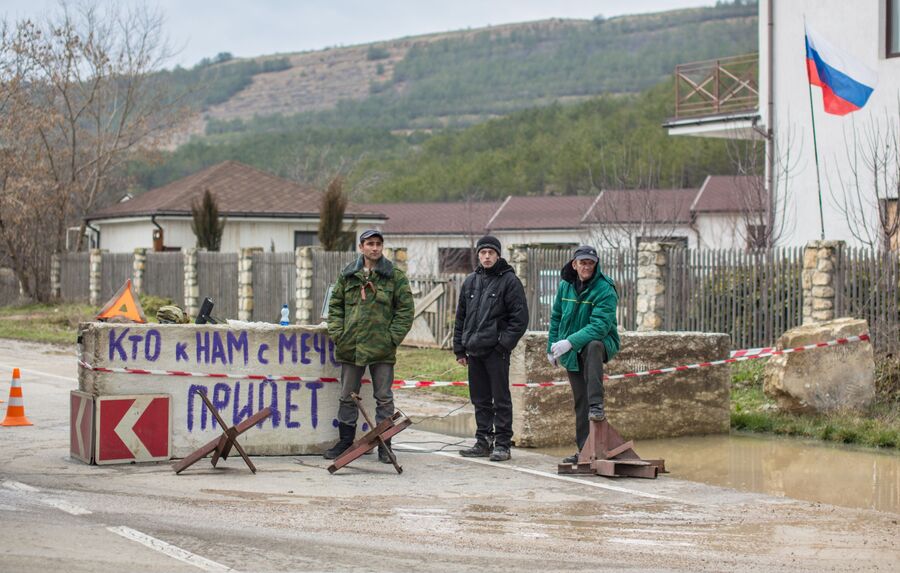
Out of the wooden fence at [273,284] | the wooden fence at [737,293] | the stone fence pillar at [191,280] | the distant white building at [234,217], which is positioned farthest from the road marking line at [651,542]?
the distant white building at [234,217]

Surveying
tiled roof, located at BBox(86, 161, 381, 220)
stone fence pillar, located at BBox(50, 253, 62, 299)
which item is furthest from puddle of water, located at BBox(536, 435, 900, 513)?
stone fence pillar, located at BBox(50, 253, 62, 299)

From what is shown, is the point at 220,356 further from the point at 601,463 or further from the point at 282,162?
the point at 282,162

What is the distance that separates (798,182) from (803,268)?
6.19m

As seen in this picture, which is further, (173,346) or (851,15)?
(851,15)

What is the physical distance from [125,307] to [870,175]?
1466 centimetres

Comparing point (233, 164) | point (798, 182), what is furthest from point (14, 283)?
point (798, 182)

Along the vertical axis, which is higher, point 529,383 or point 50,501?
point 529,383

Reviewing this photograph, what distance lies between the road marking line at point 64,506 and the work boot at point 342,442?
9.05 feet

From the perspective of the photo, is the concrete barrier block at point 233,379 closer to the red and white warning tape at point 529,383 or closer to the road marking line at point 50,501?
the red and white warning tape at point 529,383

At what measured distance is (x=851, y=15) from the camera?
22500 mm

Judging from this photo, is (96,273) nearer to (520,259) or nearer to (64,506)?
(520,259)

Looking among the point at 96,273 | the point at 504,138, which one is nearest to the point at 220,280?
the point at 96,273

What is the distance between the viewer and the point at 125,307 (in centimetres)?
1218

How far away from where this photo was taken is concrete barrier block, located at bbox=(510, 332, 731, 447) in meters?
12.0
